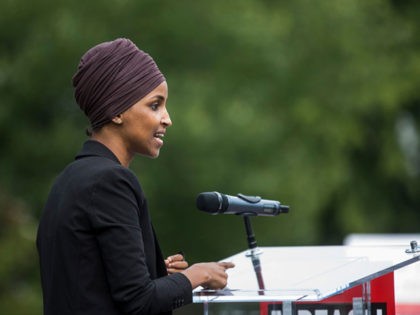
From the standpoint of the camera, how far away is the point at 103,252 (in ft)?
12.5

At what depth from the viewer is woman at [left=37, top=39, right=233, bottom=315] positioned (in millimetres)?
3799

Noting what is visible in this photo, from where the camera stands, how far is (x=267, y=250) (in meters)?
4.73

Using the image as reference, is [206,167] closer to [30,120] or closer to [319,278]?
[30,120]

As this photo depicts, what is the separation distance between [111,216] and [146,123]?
1.18 ft

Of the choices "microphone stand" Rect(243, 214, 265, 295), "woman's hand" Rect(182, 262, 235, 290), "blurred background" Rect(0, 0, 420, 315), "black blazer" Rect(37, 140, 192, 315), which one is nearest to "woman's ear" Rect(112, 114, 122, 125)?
"black blazer" Rect(37, 140, 192, 315)

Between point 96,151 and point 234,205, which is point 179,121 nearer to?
point 234,205

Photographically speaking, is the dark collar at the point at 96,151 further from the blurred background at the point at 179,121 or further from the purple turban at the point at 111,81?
the blurred background at the point at 179,121

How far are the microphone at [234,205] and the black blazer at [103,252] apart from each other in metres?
0.25

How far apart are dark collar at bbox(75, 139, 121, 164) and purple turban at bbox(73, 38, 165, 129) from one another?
2.1 inches

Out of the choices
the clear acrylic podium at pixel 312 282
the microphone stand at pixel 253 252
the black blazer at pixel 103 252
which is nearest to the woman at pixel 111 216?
the black blazer at pixel 103 252

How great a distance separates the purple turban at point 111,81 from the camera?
4004 mm

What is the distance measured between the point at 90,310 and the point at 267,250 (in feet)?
3.45

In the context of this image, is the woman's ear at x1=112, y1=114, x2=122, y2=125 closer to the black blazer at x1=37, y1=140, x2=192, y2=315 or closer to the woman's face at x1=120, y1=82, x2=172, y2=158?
the woman's face at x1=120, y1=82, x2=172, y2=158

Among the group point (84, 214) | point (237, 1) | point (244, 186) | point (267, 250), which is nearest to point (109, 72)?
point (84, 214)
